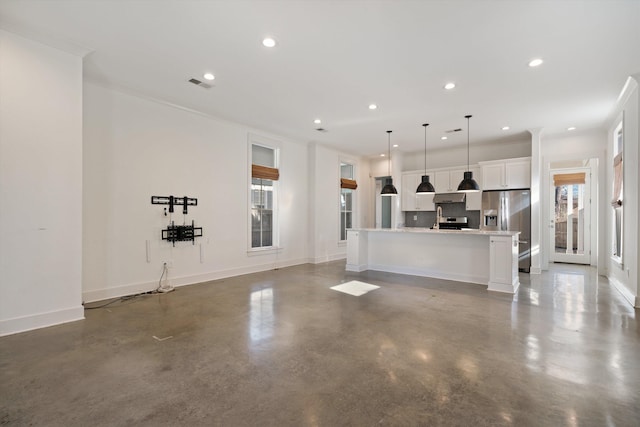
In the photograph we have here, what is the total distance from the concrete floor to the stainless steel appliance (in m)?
3.80

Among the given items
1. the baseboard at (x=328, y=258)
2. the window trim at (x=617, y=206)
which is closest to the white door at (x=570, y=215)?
the window trim at (x=617, y=206)

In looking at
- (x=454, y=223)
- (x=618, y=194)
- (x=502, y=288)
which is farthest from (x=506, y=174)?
(x=502, y=288)

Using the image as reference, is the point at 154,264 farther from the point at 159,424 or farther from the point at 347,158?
the point at 347,158

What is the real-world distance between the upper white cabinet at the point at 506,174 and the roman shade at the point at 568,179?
2.50m

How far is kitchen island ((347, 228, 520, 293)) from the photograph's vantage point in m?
4.78

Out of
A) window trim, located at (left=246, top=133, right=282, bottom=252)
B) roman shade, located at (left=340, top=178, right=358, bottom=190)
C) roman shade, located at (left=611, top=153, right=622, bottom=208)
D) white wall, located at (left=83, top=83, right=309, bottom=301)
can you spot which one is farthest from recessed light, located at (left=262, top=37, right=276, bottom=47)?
roman shade, located at (left=611, top=153, right=622, bottom=208)

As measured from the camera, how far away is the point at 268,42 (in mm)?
3188

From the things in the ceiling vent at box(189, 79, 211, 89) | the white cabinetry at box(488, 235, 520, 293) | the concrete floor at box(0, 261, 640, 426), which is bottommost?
the concrete floor at box(0, 261, 640, 426)

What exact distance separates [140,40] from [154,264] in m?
3.21

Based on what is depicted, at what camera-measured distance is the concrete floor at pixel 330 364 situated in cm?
185

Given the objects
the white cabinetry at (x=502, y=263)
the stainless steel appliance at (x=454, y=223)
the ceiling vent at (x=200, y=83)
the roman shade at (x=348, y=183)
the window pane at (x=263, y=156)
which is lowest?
the white cabinetry at (x=502, y=263)

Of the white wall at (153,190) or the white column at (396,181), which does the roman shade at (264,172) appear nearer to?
the white wall at (153,190)

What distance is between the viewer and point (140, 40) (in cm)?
319

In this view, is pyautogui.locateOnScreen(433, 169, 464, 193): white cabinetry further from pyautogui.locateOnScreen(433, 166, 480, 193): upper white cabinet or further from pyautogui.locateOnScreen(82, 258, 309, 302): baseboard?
pyautogui.locateOnScreen(82, 258, 309, 302): baseboard
